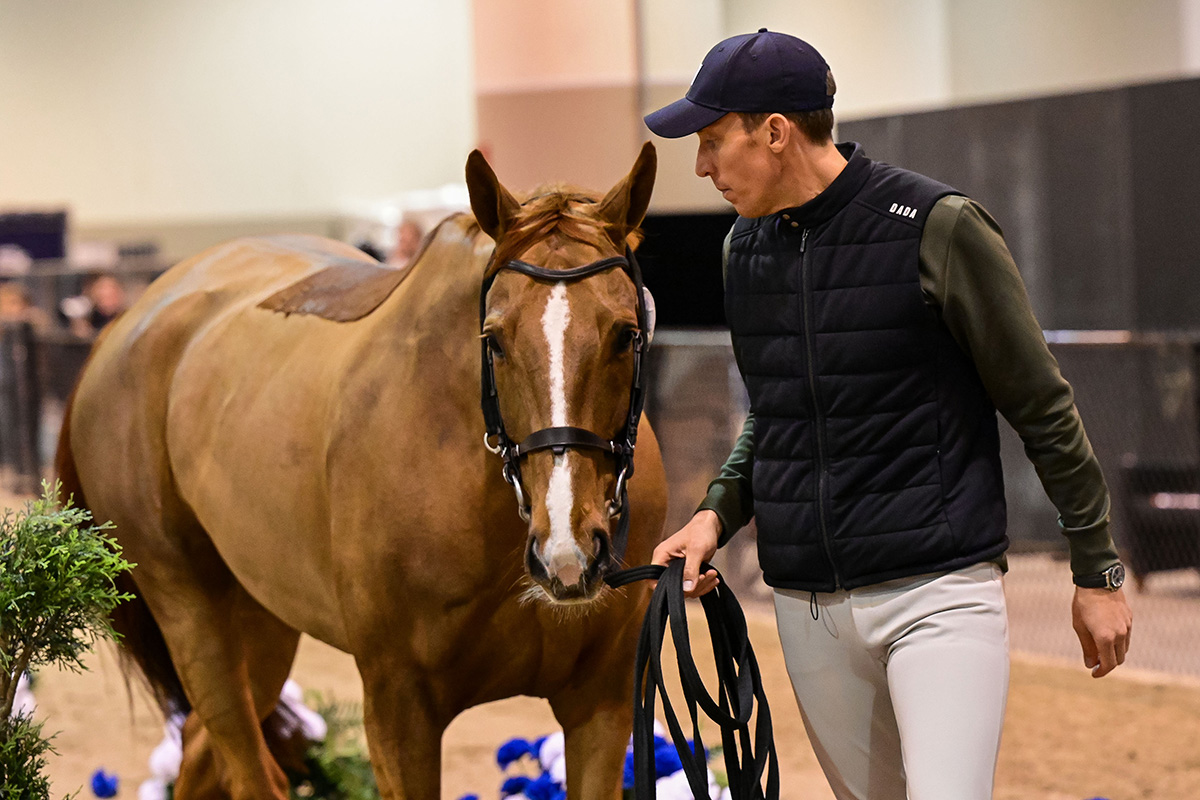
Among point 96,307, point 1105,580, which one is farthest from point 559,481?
point 96,307

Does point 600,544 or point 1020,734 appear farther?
point 1020,734

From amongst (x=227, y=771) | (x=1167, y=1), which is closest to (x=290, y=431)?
(x=227, y=771)

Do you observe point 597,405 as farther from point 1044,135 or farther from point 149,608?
point 1044,135

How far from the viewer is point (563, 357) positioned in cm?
218

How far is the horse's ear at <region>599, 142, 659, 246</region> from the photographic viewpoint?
241 cm

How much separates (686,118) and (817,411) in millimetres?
484

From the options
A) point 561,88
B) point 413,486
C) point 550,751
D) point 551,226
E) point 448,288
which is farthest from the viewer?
point 561,88

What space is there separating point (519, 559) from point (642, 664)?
39 cm

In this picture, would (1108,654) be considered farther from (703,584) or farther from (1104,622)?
(703,584)

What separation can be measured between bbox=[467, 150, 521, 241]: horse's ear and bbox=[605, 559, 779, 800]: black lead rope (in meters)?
0.68

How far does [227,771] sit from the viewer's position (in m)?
3.68

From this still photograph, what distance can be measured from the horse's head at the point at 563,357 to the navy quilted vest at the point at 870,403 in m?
0.30

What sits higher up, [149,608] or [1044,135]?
[1044,135]

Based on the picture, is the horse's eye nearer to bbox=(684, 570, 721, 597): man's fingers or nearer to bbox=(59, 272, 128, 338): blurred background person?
bbox=(684, 570, 721, 597): man's fingers
